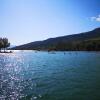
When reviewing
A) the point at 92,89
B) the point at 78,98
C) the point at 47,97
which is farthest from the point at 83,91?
the point at 47,97

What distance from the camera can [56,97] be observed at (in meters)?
34.8

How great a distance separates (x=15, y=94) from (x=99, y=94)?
1550 centimetres

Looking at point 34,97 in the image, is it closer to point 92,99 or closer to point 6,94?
point 6,94

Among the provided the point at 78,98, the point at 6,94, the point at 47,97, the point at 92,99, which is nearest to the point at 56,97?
the point at 47,97

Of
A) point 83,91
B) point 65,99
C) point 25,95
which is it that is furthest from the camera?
point 83,91

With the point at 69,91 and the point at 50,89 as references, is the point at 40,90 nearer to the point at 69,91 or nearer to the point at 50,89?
the point at 50,89

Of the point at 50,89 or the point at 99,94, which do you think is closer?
the point at 99,94

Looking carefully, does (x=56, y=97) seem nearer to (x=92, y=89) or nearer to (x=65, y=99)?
(x=65, y=99)

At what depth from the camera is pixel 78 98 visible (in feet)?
112

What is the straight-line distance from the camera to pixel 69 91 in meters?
39.2

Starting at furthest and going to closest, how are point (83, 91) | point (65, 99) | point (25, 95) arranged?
point (83, 91), point (25, 95), point (65, 99)

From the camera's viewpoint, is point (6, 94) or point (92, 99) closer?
point (92, 99)

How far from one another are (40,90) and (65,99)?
26.6ft

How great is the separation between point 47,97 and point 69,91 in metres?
6.44
